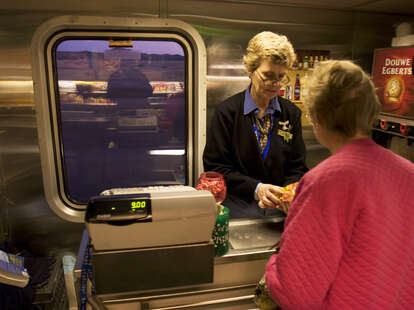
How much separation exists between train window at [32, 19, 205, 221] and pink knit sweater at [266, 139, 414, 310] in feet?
7.02

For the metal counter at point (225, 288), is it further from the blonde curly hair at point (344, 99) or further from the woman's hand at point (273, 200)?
the blonde curly hair at point (344, 99)

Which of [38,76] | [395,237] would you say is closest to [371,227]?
[395,237]

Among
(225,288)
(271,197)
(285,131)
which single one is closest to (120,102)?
(285,131)

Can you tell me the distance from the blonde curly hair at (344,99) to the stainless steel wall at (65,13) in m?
2.06

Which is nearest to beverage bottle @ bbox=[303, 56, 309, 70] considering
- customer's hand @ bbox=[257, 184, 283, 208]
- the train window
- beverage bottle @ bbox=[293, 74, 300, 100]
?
beverage bottle @ bbox=[293, 74, 300, 100]

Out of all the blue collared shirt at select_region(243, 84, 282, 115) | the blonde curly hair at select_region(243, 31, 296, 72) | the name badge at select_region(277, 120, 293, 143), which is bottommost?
the name badge at select_region(277, 120, 293, 143)

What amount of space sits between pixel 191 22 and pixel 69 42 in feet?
3.29

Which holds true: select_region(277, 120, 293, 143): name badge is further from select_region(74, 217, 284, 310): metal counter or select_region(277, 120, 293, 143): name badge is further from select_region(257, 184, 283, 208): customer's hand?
select_region(74, 217, 284, 310): metal counter

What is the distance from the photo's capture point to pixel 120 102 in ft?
10.6

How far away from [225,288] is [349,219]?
74cm

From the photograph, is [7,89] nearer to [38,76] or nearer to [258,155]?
[38,76]

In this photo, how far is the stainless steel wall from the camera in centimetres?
253

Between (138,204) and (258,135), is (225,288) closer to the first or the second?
(138,204)

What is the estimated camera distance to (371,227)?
838 millimetres
